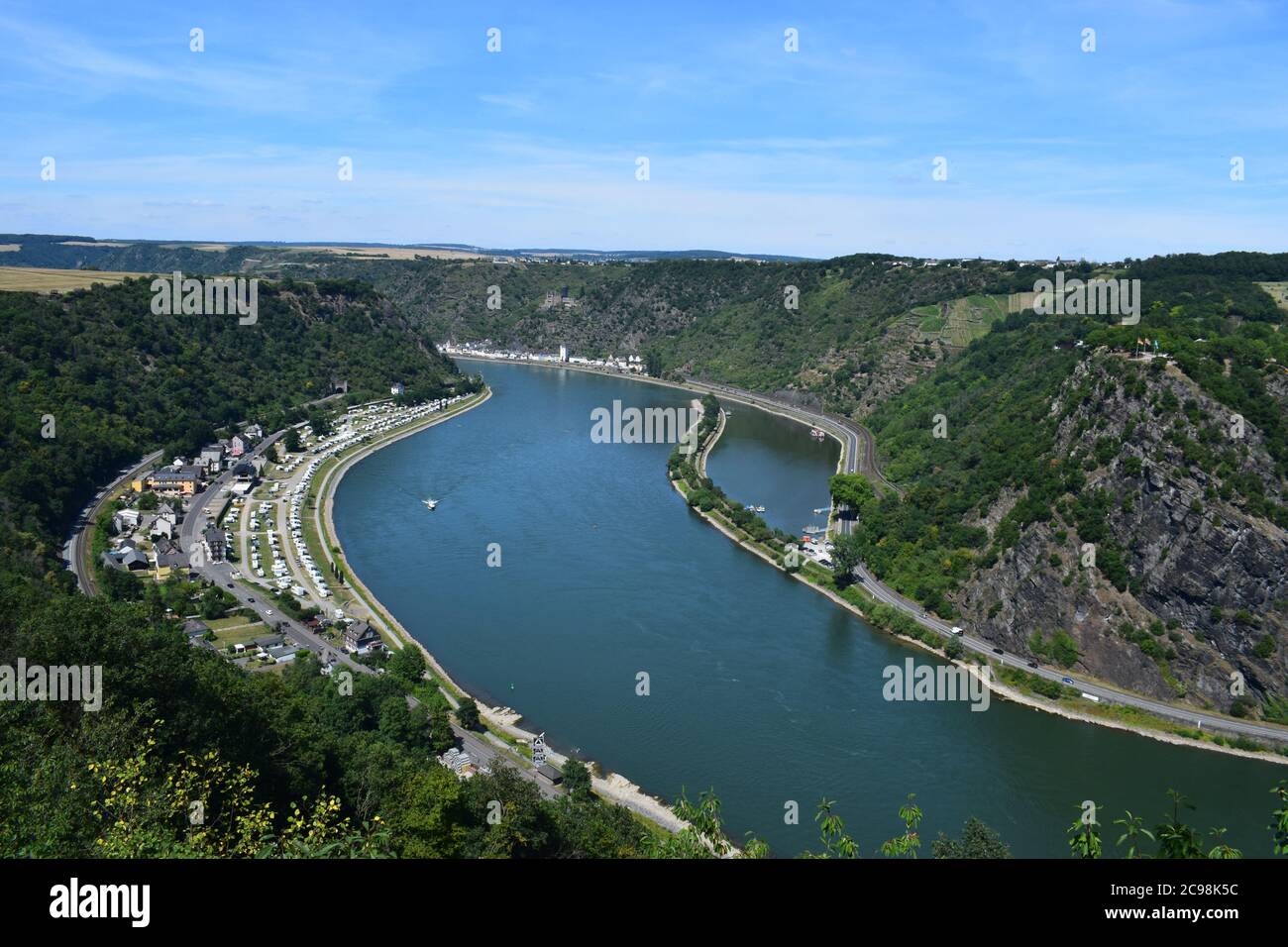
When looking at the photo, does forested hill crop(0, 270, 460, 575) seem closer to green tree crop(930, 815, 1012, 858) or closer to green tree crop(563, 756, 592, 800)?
green tree crop(563, 756, 592, 800)

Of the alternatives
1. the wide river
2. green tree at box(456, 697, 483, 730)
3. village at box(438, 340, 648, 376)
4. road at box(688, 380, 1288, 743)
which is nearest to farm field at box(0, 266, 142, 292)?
the wide river

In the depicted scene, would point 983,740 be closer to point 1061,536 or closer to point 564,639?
point 1061,536

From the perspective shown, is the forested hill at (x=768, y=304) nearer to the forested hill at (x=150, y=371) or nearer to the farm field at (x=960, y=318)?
the farm field at (x=960, y=318)

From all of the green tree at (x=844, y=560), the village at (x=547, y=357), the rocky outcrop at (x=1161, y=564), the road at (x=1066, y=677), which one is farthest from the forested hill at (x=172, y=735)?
the village at (x=547, y=357)

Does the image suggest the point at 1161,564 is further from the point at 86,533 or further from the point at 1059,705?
A: the point at 86,533

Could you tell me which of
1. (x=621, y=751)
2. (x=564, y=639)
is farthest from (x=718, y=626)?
(x=621, y=751)
